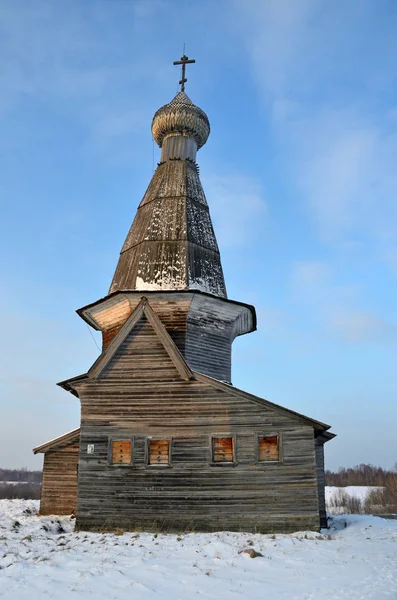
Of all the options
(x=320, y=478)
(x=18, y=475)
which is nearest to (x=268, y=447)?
(x=320, y=478)

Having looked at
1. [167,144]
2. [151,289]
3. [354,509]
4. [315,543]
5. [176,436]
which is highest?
[167,144]

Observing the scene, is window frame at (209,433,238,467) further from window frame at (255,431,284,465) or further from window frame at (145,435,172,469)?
window frame at (145,435,172,469)

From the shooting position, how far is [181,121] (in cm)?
2648

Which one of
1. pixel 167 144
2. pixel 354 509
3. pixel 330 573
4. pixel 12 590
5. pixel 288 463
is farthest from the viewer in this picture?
pixel 354 509

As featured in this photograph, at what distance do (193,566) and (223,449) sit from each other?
5.78 metres

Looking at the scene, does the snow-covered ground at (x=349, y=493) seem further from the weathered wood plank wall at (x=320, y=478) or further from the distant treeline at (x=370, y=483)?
the weathered wood plank wall at (x=320, y=478)

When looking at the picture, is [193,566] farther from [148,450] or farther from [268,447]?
[148,450]

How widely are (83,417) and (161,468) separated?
3.15m

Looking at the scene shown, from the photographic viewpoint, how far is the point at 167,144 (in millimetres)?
26781

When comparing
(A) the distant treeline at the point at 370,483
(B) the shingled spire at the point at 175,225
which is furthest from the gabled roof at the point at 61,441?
(A) the distant treeline at the point at 370,483

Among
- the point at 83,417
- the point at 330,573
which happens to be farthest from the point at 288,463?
the point at 83,417

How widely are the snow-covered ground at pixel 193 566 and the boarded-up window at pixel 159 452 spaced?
2.30 meters

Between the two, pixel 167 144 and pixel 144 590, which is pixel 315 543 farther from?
pixel 167 144

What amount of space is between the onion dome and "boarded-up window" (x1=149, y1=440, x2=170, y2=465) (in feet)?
54.3
